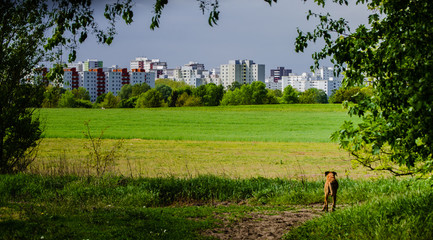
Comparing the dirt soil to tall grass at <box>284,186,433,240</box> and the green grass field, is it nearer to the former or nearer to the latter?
tall grass at <box>284,186,433,240</box>

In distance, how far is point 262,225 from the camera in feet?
26.1

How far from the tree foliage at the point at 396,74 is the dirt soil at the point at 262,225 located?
2.04 metres

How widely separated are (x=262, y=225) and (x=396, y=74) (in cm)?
365

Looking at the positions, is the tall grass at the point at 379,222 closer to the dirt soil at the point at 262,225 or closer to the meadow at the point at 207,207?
the meadow at the point at 207,207

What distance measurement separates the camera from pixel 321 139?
37938 mm

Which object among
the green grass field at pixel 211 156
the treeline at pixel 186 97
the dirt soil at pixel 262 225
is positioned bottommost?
the green grass field at pixel 211 156

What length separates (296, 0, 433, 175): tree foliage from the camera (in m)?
5.50

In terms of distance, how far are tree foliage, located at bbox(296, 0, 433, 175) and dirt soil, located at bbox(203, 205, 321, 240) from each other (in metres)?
2.04

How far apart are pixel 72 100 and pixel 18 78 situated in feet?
338

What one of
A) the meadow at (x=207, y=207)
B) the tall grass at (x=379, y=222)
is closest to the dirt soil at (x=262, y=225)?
the meadow at (x=207, y=207)

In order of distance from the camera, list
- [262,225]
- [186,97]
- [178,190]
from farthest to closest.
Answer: [186,97]
[178,190]
[262,225]

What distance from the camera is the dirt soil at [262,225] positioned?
7418 mm

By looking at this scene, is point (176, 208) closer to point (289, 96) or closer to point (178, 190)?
point (178, 190)

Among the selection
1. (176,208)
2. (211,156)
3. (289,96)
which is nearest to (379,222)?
(176,208)
